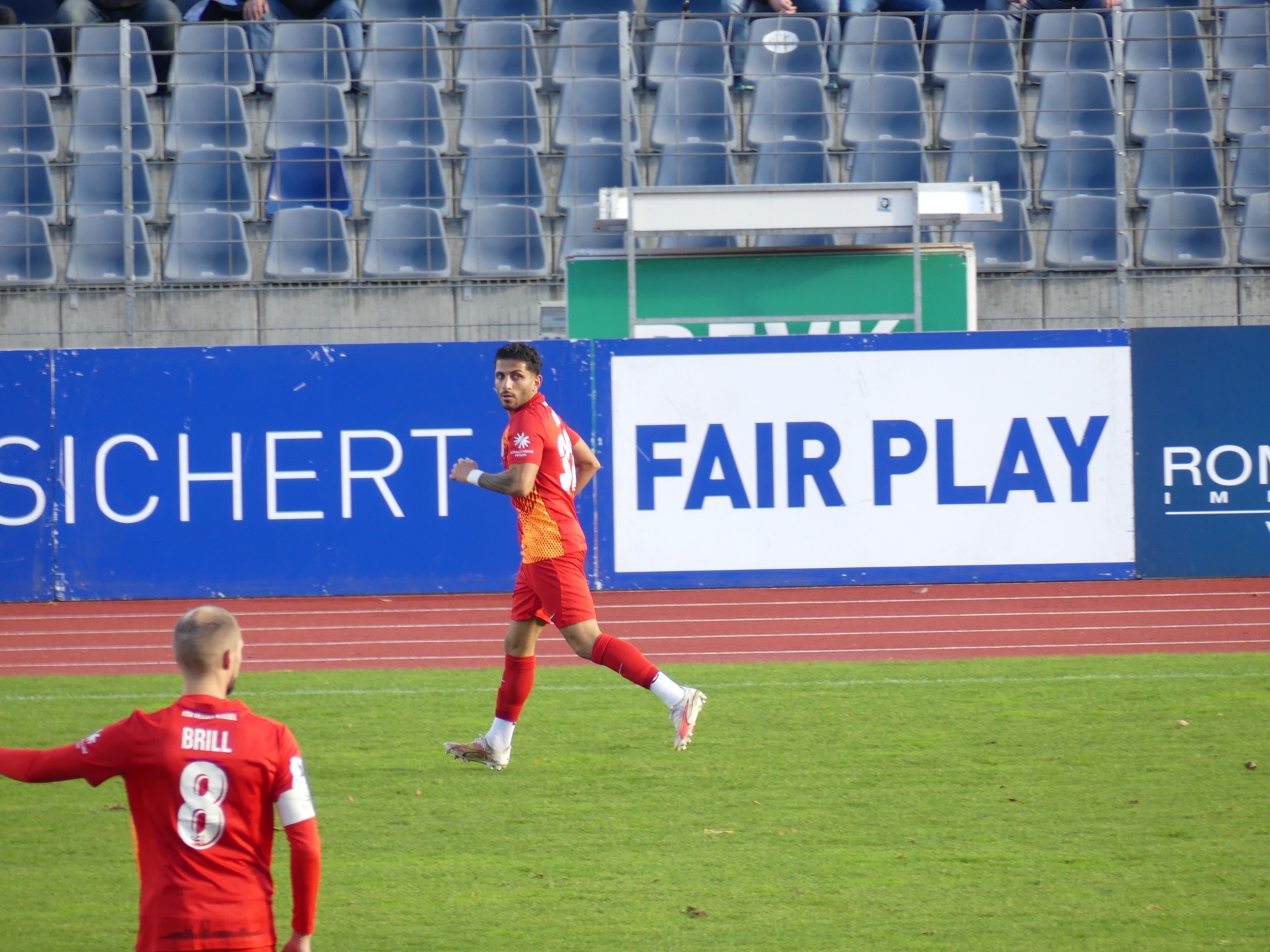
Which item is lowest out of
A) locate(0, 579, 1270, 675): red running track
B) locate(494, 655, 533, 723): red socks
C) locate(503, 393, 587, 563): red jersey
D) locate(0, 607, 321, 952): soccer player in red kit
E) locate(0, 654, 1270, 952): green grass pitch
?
locate(0, 654, 1270, 952): green grass pitch

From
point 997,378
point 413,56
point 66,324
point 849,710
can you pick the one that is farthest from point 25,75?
point 849,710

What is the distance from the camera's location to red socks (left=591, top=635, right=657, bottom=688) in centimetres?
646

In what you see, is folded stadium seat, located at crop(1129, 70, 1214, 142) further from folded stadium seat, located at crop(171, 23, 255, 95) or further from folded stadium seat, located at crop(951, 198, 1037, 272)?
folded stadium seat, located at crop(171, 23, 255, 95)

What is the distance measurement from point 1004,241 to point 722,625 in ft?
22.2

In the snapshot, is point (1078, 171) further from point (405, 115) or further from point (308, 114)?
point (308, 114)

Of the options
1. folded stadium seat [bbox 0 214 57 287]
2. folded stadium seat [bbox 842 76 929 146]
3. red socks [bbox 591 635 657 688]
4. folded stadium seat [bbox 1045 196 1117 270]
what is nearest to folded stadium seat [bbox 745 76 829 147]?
folded stadium seat [bbox 842 76 929 146]

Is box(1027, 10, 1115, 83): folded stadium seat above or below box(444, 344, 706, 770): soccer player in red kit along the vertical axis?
above

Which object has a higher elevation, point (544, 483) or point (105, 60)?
point (105, 60)

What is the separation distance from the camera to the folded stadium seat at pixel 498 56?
15.6 m

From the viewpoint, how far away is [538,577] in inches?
254

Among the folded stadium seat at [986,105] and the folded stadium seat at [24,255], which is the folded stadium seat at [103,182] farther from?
the folded stadium seat at [986,105]

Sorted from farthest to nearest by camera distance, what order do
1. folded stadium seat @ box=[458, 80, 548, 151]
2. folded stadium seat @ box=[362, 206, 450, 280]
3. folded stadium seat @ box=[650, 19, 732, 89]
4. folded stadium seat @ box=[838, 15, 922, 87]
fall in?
folded stadium seat @ box=[838, 15, 922, 87] → folded stadium seat @ box=[650, 19, 732, 89] → folded stadium seat @ box=[458, 80, 548, 151] → folded stadium seat @ box=[362, 206, 450, 280]

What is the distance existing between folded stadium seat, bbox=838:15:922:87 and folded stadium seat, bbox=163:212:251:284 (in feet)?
22.1

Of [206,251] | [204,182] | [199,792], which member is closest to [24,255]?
[206,251]
